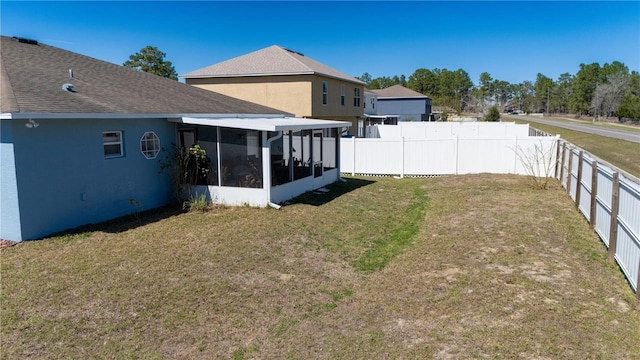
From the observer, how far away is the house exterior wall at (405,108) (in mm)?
61656

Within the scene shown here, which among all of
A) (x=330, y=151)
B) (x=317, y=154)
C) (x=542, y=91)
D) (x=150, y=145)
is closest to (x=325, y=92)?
(x=330, y=151)

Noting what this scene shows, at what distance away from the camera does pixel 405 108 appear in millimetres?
62062

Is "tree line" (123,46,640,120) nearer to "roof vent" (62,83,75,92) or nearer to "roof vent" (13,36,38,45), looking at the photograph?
"roof vent" (13,36,38,45)

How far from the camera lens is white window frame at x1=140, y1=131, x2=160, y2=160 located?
1132 cm

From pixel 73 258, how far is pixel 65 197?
2.23 metres

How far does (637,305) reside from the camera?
5.33 m

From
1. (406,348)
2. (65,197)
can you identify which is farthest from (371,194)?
(406,348)

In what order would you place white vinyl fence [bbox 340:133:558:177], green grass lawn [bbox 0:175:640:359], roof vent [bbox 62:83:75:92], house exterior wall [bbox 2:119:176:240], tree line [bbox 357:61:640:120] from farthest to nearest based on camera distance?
tree line [bbox 357:61:640:120]
white vinyl fence [bbox 340:133:558:177]
roof vent [bbox 62:83:75:92]
house exterior wall [bbox 2:119:176:240]
green grass lawn [bbox 0:175:640:359]

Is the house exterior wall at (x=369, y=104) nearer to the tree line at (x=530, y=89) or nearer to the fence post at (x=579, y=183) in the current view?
the tree line at (x=530, y=89)

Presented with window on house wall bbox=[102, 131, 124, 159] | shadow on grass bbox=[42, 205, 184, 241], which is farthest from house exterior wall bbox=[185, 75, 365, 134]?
window on house wall bbox=[102, 131, 124, 159]

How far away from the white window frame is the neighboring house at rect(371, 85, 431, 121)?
51.9 metres

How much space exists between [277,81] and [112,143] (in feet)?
44.1

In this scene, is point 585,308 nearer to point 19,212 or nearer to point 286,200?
point 286,200

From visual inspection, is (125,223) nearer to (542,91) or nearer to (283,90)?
(283,90)
